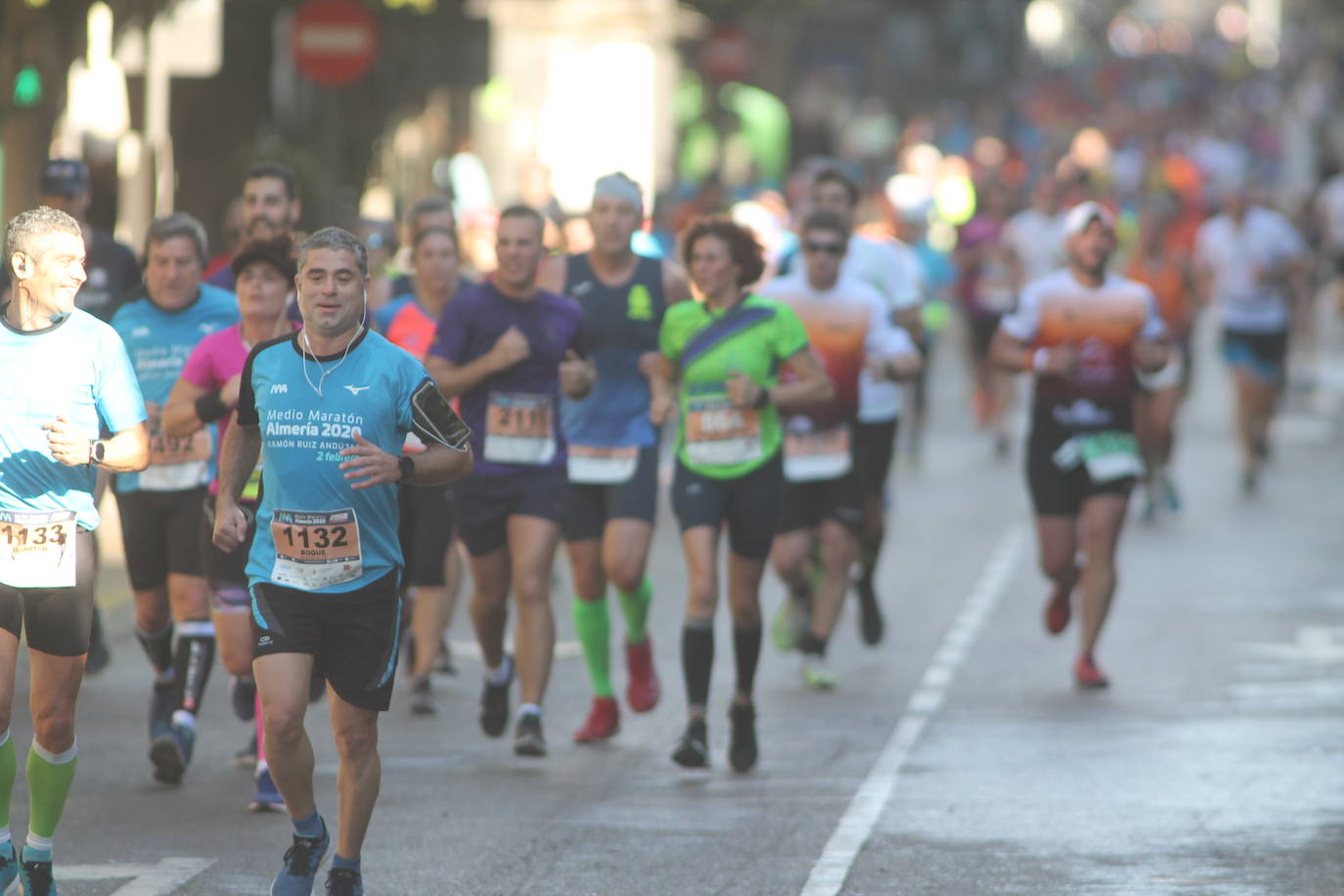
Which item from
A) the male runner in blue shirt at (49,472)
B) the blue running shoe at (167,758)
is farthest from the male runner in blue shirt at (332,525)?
the blue running shoe at (167,758)

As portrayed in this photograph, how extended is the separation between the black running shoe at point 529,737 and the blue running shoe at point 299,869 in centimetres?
285

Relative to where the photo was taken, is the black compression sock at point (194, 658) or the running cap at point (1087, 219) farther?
the running cap at point (1087, 219)

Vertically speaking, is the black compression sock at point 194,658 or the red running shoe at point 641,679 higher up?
the black compression sock at point 194,658

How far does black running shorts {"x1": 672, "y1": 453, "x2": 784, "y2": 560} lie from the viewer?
1026cm

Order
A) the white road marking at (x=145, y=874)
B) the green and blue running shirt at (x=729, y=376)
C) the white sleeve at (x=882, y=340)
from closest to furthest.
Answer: the white road marking at (x=145, y=874), the green and blue running shirt at (x=729, y=376), the white sleeve at (x=882, y=340)

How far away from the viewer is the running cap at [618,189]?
1073cm

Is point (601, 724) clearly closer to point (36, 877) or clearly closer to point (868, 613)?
point (868, 613)

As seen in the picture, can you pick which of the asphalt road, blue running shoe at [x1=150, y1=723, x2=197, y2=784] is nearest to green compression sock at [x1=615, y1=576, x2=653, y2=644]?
the asphalt road

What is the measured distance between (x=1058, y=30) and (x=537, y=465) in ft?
484

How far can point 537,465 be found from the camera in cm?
1038

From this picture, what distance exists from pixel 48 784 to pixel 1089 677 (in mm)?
5701

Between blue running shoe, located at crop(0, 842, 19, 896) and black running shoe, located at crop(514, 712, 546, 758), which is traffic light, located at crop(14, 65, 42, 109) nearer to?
black running shoe, located at crop(514, 712, 546, 758)

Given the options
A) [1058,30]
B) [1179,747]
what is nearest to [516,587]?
[1179,747]

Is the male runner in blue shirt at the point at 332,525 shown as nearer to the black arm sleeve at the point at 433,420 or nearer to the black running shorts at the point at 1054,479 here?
the black arm sleeve at the point at 433,420
